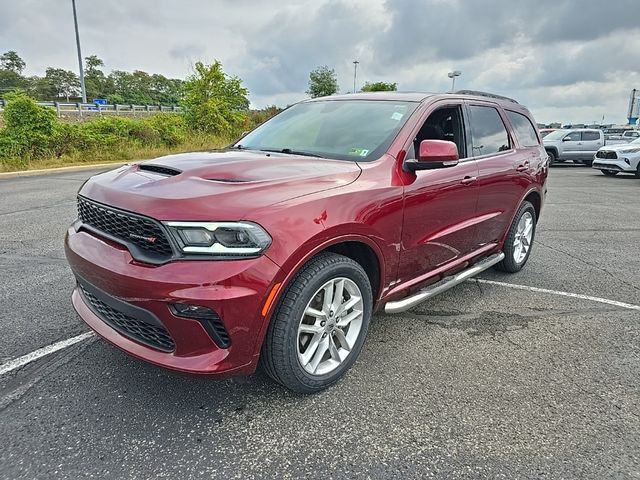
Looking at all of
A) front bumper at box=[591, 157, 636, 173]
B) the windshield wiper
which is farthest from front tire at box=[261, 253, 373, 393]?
front bumper at box=[591, 157, 636, 173]

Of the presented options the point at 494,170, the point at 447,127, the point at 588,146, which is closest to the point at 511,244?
the point at 494,170

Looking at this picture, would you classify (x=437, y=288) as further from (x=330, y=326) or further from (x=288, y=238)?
(x=288, y=238)

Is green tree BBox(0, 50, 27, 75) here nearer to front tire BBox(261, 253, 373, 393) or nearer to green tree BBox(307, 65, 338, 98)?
green tree BBox(307, 65, 338, 98)

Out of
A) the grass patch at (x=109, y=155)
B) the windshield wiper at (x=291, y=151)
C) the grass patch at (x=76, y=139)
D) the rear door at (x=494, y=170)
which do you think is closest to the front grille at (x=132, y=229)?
the windshield wiper at (x=291, y=151)

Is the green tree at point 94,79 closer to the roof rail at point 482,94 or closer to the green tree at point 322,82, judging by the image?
the green tree at point 322,82

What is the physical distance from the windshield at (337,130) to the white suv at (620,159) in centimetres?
1501

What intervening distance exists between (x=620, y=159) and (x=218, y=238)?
668 inches

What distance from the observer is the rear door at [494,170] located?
3.89 metres

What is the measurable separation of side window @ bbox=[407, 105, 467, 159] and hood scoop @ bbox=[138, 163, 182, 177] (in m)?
1.85

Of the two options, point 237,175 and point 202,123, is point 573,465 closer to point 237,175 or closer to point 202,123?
point 237,175

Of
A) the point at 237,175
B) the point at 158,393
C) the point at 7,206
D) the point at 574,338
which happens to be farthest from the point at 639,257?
the point at 7,206

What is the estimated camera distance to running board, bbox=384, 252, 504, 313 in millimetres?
3066

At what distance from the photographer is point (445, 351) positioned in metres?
3.19

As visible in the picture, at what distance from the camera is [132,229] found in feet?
7.50
